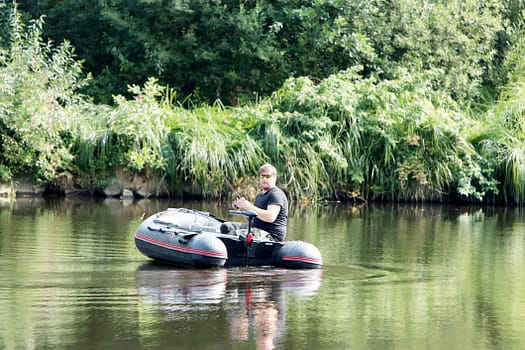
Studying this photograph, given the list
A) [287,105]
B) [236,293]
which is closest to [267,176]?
[236,293]

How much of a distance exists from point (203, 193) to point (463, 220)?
6.07 meters

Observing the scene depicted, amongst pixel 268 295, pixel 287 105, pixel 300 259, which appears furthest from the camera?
pixel 287 105

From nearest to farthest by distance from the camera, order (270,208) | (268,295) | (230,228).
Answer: (268,295) → (270,208) → (230,228)

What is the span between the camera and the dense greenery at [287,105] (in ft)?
76.1

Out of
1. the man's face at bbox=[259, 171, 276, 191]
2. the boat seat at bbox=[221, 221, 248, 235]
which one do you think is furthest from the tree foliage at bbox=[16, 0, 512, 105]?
the man's face at bbox=[259, 171, 276, 191]

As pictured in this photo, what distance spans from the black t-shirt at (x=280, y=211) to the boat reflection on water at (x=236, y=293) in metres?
0.55

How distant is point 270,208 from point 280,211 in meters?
0.20

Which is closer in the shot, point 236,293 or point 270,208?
point 236,293

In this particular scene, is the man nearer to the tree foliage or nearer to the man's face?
the man's face

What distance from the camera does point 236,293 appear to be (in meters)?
10.6

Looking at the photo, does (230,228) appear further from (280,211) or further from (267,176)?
(267,176)

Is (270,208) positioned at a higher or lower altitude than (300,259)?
higher

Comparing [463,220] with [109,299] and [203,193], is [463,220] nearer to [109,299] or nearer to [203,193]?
[203,193]

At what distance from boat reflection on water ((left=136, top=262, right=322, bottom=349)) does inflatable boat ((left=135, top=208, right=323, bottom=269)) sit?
0.14 m
